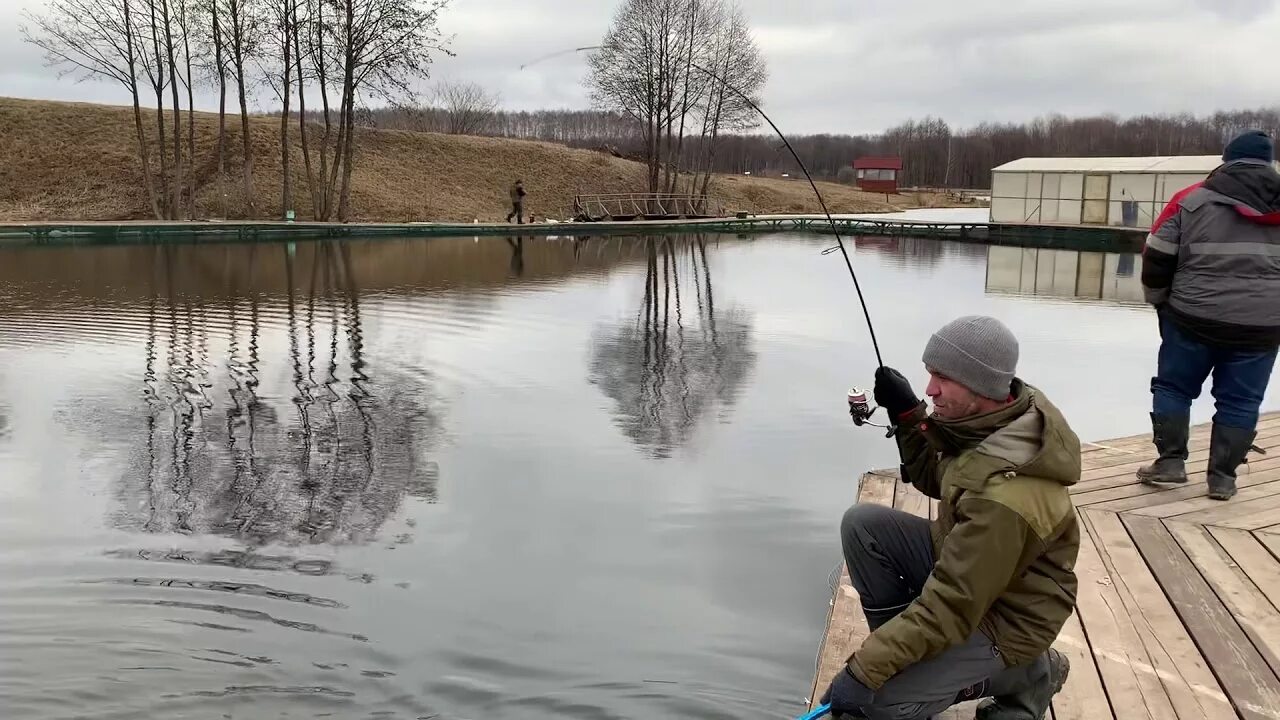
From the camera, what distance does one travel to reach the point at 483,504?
5539mm

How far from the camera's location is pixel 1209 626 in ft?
10.9

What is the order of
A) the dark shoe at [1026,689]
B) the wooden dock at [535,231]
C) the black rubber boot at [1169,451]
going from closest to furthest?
1. the dark shoe at [1026,689]
2. the black rubber boot at [1169,451]
3. the wooden dock at [535,231]

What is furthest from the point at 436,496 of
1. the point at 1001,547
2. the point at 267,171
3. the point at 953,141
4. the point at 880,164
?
the point at 953,141

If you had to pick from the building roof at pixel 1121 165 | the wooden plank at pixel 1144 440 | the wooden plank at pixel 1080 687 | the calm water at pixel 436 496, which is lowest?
the calm water at pixel 436 496

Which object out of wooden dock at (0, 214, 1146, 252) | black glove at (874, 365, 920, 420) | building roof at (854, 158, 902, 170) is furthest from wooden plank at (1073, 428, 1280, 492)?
building roof at (854, 158, 902, 170)

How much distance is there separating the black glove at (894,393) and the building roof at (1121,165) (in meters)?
27.6

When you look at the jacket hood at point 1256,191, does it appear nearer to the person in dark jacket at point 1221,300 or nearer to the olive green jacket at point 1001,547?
the person in dark jacket at point 1221,300

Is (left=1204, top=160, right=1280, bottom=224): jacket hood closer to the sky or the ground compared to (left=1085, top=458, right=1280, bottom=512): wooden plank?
closer to the sky

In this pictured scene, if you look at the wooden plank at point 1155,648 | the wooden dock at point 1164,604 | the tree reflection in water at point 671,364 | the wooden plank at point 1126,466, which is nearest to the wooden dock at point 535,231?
the tree reflection in water at point 671,364

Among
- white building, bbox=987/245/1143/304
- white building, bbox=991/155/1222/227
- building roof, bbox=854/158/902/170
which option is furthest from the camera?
building roof, bbox=854/158/902/170

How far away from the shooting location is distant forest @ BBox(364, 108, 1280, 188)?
93.1 metres

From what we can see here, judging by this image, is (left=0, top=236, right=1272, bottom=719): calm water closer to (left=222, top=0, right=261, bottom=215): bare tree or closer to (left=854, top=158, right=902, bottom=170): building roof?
(left=222, top=0, right=261, bottom=215): bare tree

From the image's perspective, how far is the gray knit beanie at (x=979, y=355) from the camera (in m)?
2.36

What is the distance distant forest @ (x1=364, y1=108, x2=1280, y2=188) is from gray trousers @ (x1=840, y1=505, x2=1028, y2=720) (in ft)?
270
